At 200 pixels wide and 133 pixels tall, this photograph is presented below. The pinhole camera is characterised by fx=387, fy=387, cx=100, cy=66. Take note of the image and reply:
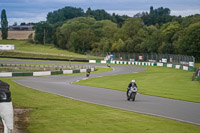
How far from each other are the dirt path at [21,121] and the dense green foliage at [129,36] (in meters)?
71.6

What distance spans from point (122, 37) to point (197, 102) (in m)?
107

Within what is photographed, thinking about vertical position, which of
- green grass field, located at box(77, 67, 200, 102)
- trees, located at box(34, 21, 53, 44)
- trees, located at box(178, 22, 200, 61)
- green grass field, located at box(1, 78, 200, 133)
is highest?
trees, located at box(34, 21, 53, 44)

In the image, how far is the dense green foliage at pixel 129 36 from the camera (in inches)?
3565

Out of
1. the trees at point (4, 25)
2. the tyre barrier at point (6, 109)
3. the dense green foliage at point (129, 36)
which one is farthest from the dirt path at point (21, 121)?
the trees at point (4, 25)

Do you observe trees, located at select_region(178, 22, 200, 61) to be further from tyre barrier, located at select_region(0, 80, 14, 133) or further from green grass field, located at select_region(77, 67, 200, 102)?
tyre barrier, located at select_region(0, 80, 14, 133)

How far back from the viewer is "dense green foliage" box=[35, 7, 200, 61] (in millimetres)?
90562

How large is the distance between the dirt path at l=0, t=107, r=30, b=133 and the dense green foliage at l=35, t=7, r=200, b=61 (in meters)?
71.6

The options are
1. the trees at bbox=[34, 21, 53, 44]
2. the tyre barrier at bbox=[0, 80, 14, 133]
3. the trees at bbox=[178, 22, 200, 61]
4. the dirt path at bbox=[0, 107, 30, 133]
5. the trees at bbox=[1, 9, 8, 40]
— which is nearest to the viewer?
the tyre barrier at bbox=[0, 80, 14, 133]

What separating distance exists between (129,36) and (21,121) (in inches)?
4619

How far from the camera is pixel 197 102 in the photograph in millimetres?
22078

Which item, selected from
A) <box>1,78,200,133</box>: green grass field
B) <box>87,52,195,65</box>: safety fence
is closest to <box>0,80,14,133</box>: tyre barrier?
<box>1,78,200,133</box>: green grass field

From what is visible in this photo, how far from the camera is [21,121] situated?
13992 millimetres

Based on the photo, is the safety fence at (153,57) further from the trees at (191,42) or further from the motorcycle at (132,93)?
the motorcycle at (132,93)

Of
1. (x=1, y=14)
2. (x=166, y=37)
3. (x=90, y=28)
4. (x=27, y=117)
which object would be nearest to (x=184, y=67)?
(x=166, y=37)
